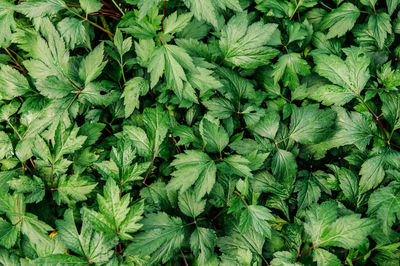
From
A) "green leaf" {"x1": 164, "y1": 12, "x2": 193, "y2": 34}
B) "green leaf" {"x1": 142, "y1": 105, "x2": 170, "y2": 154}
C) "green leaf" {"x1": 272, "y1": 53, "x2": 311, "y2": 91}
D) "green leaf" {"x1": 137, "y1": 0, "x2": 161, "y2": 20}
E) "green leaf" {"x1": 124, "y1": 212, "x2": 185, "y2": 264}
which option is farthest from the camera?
"green leaf" {"x1": 272, "y1": 53, "x2": 311, "y2": 91}

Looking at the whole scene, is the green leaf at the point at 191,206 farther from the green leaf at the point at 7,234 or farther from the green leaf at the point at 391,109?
the green leaf at the point at 391,109

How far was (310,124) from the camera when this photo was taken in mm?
1811

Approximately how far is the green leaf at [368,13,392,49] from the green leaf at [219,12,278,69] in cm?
65

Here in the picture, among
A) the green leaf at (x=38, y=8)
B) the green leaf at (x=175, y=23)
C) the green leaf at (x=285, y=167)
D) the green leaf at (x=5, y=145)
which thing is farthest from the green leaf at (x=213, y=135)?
the green leaf at (x=5, y=145)

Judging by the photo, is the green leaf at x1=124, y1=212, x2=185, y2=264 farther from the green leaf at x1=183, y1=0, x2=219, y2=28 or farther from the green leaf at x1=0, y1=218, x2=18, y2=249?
the green leaf at x1=183, y1=0, x2=219, y2=28

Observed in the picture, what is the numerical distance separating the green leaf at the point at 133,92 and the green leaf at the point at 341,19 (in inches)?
49.9

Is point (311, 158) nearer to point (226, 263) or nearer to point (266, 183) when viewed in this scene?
point (266, 183)

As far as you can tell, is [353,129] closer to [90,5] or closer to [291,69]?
[291,69]

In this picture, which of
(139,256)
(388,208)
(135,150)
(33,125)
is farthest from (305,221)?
(33,125)

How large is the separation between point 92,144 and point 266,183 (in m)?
1.15

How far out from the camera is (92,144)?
1918mm

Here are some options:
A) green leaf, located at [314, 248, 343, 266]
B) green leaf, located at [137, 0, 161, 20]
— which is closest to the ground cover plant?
green leaf, located at [314, 248, 343, 266]

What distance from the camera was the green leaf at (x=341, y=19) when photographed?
191 centimetres

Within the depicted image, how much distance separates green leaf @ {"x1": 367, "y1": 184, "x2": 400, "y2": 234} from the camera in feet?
5.26
